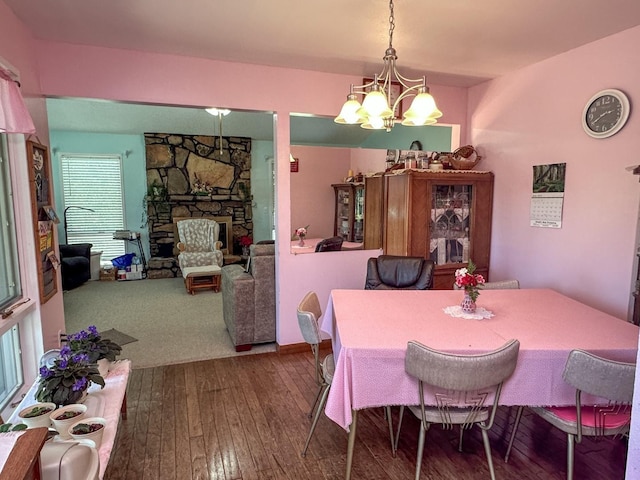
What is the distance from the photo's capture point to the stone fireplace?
6738 millimetres

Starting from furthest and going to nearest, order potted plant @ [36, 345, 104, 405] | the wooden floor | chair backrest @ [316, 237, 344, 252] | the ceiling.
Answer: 1. chair backrest @ [316, 237, 344, 252]
2. the ceiling
3. the wooden floor
4. potted plant @ [36, 345, 104, 405]

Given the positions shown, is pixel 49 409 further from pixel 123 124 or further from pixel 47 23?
pixel 123 124

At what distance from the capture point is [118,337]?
12.7ft

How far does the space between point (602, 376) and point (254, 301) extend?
260 cm

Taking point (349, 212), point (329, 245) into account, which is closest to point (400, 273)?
point (329, 245)

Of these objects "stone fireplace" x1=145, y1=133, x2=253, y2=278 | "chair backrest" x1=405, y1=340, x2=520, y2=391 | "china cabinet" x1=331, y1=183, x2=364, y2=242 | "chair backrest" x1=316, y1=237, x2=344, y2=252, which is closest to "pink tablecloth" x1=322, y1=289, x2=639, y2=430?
"chair backrest" x1=405, y1=340, x2=520, y2=391

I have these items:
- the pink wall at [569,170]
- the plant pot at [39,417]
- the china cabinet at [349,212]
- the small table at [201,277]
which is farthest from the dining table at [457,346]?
the small table at [201,277]

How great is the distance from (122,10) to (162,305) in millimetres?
3609

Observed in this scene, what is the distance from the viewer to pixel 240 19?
7.72ft

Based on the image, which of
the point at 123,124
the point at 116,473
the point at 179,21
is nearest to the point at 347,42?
the point at 179,21

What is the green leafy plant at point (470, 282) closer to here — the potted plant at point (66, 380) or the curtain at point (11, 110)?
the potted plant at point (66, 380)

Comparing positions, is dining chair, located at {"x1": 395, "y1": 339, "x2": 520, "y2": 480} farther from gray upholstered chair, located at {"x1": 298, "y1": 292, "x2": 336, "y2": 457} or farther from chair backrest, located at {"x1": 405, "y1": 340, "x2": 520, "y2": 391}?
gray upholstered chair, located at {"x1": 298, "y1": 292, "x2": 336, "y2": 457}

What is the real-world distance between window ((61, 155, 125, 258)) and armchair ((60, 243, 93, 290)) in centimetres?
54

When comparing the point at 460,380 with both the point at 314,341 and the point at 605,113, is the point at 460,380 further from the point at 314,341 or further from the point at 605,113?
the point at 605,113
